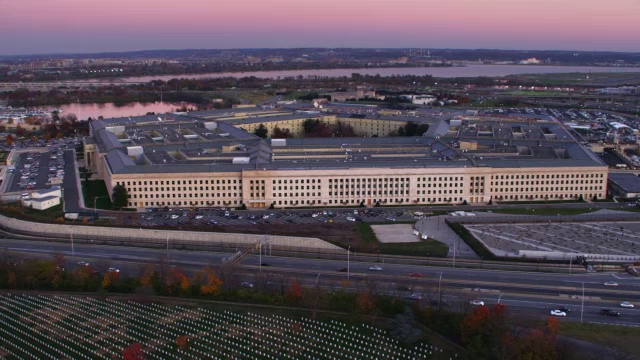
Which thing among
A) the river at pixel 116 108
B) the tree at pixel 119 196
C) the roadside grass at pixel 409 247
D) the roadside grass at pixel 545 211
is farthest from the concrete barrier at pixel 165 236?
the river at pixel 116 108

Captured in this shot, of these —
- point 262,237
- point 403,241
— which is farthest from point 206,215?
point 403,241

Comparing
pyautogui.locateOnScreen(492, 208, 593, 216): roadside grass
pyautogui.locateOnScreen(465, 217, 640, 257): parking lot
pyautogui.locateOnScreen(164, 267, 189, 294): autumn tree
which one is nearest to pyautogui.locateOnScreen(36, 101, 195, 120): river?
pyautogui.locateOnScreen(492, 208, 593, 216): roadside grass

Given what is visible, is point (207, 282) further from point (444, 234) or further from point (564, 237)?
point (564, 237)

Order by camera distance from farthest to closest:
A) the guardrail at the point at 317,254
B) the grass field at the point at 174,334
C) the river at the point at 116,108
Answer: the river at the point at 116,108
the guardrail at the point at 317,254
the grass field at the point at 174,334

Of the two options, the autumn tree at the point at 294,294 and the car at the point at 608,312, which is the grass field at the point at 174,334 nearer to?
the autumn tree at the point at 294,294

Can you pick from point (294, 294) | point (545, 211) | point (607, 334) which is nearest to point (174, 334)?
point (294, 294)

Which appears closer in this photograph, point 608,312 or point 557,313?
point 557,313

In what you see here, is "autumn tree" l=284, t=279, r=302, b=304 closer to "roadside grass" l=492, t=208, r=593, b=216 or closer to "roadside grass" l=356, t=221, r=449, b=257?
"roadside grass" l=356, t=221, r=449, b=257
